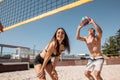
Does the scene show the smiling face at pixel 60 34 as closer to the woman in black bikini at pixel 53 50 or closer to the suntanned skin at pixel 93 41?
the woman in black bikini at pixel 53 50

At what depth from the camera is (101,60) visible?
5.28 m

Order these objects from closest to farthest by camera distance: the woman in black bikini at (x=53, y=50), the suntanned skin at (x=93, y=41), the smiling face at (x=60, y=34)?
the woman in black bikini at (x=53, y=50), the smiling face at (x=60, y=34), the suntanned skin at (x=93, y=41)

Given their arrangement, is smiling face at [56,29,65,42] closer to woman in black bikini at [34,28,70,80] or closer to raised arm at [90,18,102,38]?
woman in black bikini at [34,28,70,80]

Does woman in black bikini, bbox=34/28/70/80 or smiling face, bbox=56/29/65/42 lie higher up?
smiling face, bbox=56/29/65/42

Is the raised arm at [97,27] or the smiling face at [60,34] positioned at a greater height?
the raised arm at [97,27]

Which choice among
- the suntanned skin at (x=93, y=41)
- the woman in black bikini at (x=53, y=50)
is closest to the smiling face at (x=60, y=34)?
the woman in black bikini at (x=53, y=50)

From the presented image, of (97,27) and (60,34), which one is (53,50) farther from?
(97,27)

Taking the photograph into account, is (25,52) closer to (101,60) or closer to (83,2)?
(83,2)

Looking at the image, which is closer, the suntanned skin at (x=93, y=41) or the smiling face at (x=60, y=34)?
the smiling face at (x=60, y=34)

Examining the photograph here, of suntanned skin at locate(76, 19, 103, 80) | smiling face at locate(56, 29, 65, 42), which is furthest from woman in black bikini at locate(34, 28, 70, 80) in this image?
suntanned skin at locate(76, 19, 103, 80)

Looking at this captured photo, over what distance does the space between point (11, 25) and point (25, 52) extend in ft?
67.6

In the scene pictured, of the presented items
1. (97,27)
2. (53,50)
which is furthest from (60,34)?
(97,27)

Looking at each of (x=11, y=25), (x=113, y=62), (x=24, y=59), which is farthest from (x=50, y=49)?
(x=24, y=59)

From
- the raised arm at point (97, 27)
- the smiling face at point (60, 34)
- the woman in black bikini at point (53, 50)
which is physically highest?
the raised arm at point (97, 27)
